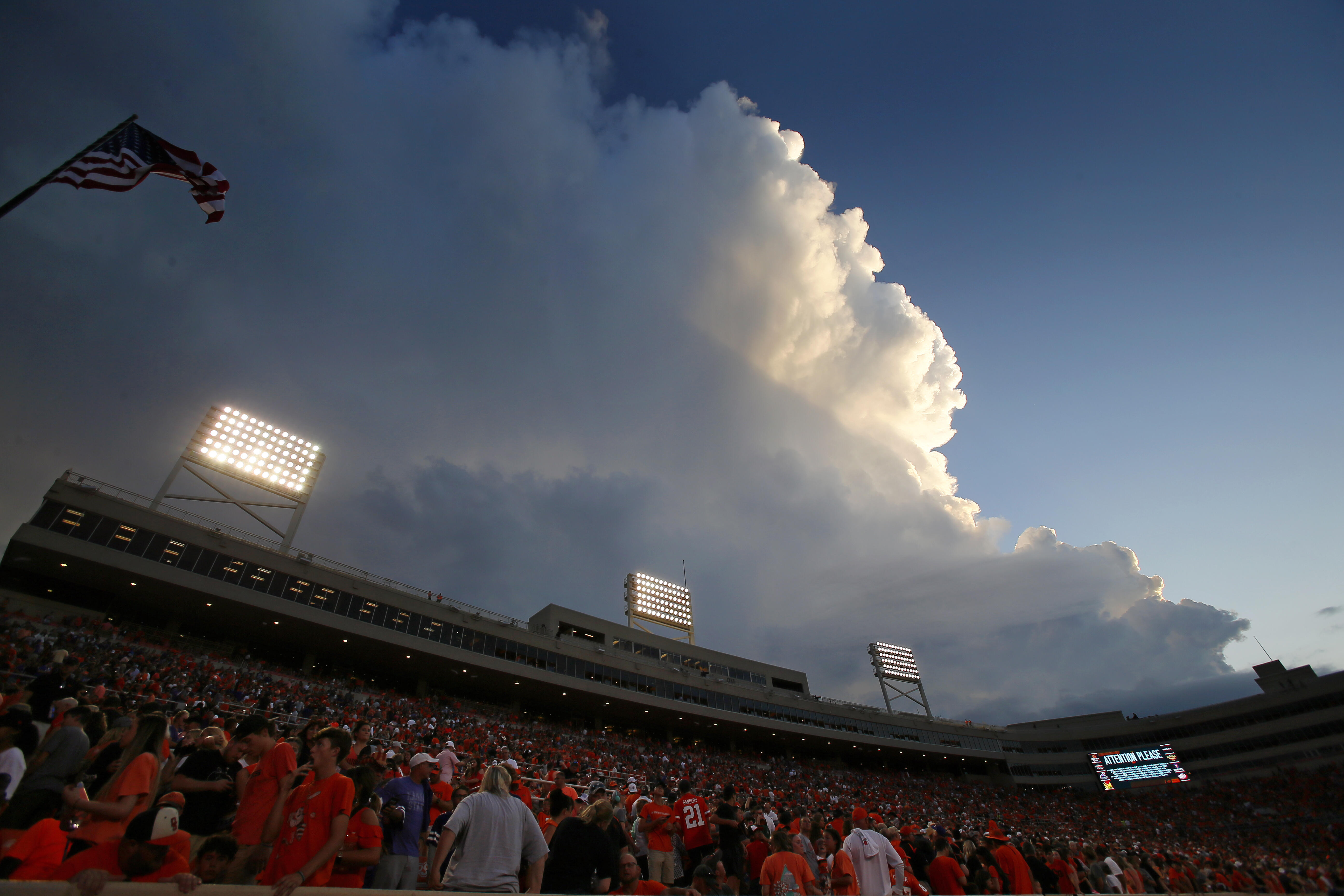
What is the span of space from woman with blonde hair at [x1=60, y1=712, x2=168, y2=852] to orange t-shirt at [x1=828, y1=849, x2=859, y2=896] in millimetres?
7926

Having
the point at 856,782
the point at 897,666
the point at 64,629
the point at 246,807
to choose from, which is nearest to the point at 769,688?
the point at 856,782

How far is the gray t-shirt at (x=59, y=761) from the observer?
464 centimetres

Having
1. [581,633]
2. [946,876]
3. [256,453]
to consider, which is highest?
[256,453]

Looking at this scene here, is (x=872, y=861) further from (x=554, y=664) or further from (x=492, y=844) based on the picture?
(x=554, y=664)

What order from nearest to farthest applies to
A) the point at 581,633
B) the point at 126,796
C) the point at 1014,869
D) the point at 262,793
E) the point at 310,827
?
1. the point at 126,796
2. the point at 310,827
3. the point at 262,793
4. the point at 1014,869
5. the point at 581,633

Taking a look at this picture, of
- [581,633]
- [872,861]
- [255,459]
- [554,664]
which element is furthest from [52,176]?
[581,633]

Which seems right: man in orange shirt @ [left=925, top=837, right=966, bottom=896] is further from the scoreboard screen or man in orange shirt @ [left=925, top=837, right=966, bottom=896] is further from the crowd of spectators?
the scoreboard screen

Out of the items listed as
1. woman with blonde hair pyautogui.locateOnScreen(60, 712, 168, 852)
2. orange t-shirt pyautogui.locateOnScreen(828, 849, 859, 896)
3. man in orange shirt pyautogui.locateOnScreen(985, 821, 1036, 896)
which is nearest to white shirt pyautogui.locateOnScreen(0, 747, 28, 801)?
woman with blonde hair pyautogui.locateOnScreen(60, 712, 168, 852)

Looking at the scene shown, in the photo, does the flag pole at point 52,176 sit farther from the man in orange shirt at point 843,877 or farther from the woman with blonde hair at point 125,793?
the man in orange shirt at point 843,877

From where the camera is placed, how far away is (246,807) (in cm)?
466

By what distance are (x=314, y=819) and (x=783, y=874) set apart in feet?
16.6

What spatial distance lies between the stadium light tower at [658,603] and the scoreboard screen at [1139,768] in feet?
148

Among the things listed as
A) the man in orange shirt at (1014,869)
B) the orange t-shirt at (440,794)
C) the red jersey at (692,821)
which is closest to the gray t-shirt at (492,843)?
the red jersey at (692,821)

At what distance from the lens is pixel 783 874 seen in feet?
21.4
